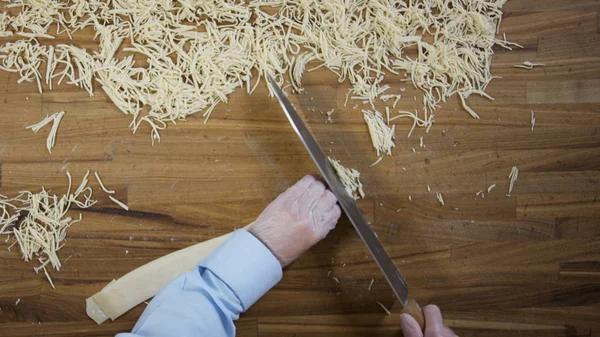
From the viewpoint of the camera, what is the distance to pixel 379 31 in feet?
3.43

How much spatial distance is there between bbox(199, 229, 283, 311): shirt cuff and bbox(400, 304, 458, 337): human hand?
10.6 inches

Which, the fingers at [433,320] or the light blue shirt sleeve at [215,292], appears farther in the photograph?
the fingers at [433,320]

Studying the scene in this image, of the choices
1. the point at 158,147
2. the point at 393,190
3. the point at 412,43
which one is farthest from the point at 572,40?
the point at 158,147

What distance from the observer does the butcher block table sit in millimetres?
1024

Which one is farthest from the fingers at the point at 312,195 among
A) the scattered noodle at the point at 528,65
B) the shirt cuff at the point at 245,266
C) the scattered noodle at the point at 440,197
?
the scattered noodle at the point at 528,65

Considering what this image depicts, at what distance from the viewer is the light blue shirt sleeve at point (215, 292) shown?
0.79 m

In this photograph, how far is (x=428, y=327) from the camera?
932 mm

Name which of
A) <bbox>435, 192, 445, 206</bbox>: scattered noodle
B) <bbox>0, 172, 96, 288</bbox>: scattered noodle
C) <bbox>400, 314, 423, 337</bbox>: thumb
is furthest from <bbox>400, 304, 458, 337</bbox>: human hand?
<bbox>0, 172, 96, 288</bbox>: scattered noodle

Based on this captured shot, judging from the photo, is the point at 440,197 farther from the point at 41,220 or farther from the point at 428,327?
the point at 41,220

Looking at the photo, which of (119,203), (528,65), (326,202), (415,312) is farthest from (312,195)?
(528,65)

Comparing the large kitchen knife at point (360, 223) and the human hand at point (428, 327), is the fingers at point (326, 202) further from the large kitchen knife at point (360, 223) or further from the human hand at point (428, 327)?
the human hand at point (428, 327)

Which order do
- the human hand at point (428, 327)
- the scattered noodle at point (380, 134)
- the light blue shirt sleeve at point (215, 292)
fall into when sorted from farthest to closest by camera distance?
1. the scattered noodle at point (380, 134)
2. the human hand at point (428, 327)
3. the light blue shirt sleeve at point (215, 292)

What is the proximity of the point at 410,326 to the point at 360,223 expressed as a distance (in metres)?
0.22

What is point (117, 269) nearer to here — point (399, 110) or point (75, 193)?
point (75, 193)
